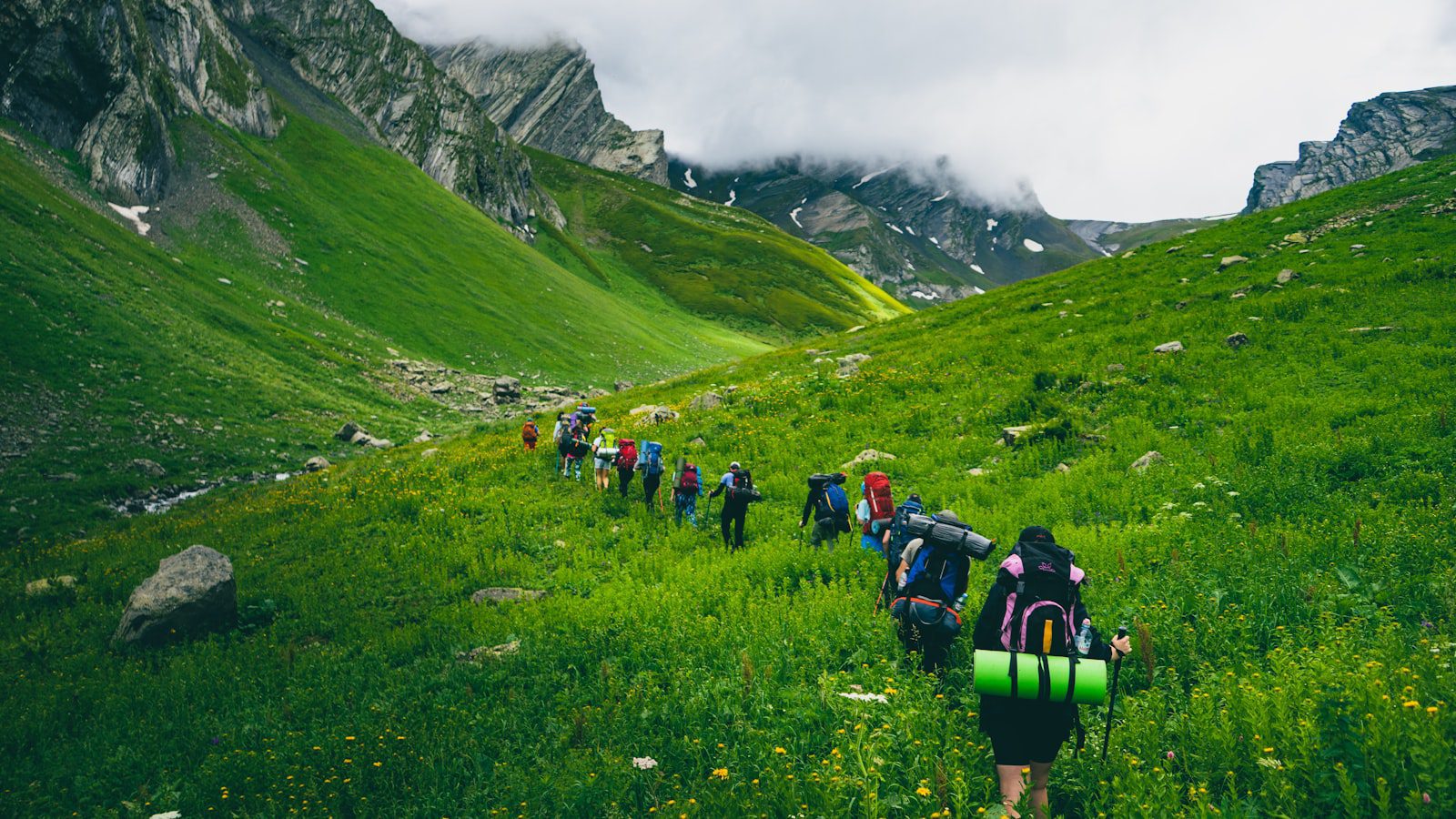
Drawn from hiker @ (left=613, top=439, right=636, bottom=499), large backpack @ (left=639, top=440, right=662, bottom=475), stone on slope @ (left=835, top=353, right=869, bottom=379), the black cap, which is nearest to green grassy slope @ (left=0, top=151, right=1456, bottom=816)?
hiker @ (left=613, top=439, right=636, bottom=499)

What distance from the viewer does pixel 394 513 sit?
57.1 feet

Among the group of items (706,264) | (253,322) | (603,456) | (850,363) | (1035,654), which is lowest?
(603,456)

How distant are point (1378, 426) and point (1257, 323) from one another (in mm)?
8753

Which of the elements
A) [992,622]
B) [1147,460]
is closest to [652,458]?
[1147,460]

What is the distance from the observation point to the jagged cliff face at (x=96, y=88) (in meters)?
49.6

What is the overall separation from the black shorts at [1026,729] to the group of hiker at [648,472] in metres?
7.94

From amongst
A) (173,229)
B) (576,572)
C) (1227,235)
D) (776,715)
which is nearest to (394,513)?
(576,572)

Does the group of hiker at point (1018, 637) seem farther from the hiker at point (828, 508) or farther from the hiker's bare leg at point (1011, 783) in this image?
the hiker at point (828, 508)

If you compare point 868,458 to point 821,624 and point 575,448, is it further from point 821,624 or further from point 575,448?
point 575,448

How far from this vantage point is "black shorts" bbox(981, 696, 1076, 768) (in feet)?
16.4

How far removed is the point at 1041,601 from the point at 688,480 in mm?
10068

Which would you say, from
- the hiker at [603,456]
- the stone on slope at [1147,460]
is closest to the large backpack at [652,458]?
the hiker at [603,456]

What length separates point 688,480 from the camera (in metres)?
14.7

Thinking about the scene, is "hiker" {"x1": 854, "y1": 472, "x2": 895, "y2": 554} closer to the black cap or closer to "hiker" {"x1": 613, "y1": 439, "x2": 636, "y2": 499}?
the black cap
